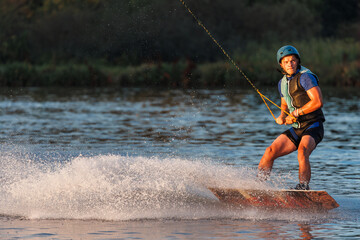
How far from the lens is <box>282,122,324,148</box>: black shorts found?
9141 millimetres

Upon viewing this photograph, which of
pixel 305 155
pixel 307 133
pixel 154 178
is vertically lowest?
pixel 154 178

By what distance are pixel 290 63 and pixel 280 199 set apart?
147cm

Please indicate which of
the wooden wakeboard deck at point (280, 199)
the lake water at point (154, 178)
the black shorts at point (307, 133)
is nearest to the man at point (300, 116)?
the black shorts at point (307, 133)

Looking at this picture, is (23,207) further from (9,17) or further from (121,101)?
(9,17)

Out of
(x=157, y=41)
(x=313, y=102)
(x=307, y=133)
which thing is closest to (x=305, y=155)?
Result: (x=307, y=133)

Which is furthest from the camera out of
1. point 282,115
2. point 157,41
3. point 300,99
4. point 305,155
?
point 157,41

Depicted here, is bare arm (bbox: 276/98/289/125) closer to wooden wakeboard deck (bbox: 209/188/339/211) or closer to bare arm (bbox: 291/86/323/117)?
bare arm (bbox: 291/86/323/117)

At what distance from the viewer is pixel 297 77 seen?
30.1ft

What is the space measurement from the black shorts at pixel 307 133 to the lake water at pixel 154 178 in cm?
58

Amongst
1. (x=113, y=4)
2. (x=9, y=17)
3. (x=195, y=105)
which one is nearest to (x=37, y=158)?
(x=195, y=105)

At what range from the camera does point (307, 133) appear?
9125 millimetres

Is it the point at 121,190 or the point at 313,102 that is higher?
the point at 313,102

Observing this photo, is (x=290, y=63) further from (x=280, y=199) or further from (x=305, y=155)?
(x=280, y=199)

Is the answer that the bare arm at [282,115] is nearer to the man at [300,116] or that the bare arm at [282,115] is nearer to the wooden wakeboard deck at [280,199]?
the man at [300,116]
